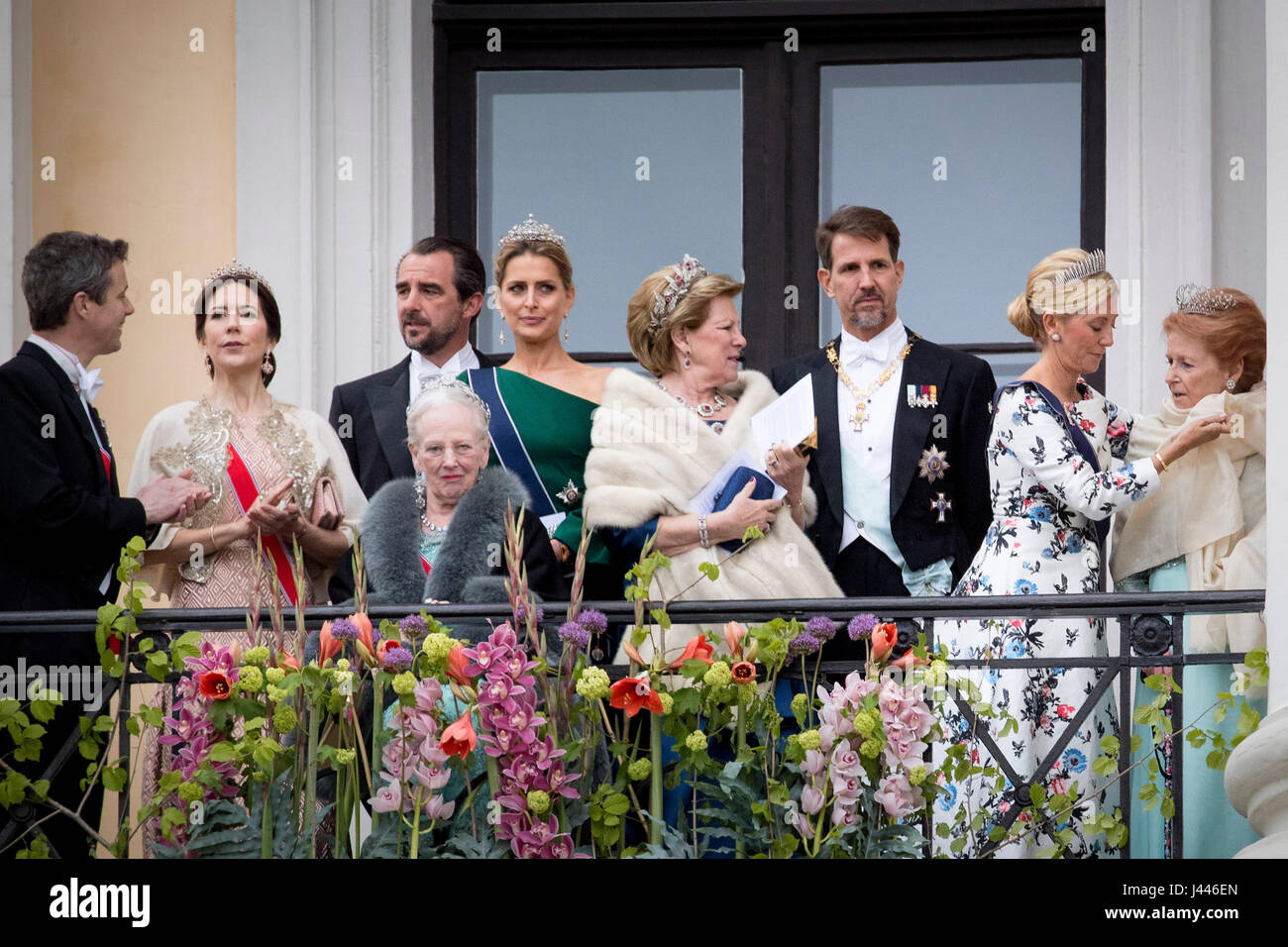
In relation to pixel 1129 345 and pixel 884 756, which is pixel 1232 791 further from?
pixel 1129 345

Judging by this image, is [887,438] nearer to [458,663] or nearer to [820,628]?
[820,628]

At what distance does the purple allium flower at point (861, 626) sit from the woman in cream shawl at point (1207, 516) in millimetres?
1087

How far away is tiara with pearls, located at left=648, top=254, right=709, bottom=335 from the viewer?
5273 millimetres

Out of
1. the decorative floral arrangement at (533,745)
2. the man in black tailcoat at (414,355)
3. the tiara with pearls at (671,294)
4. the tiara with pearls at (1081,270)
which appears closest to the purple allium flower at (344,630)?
the decorative floral arrangement at (533,745)

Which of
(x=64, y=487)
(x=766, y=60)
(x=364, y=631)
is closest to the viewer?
(x=364, y=631)

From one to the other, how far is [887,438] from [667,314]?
2.42 feet

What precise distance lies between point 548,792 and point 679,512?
1159 mm

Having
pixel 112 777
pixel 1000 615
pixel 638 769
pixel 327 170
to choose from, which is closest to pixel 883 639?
pixel 1000 615

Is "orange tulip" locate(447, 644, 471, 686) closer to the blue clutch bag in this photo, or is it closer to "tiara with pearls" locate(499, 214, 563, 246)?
the blue clutch bag

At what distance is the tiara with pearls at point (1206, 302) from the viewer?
17.0 ft

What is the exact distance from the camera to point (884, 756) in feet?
13.7

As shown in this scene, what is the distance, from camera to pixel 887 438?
541 centimetres

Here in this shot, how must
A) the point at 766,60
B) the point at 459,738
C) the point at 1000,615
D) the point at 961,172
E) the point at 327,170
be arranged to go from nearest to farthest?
the point at 459,738, the point at 1000,615, the point at 327,170, the point at 961,172, the point at 766,60
